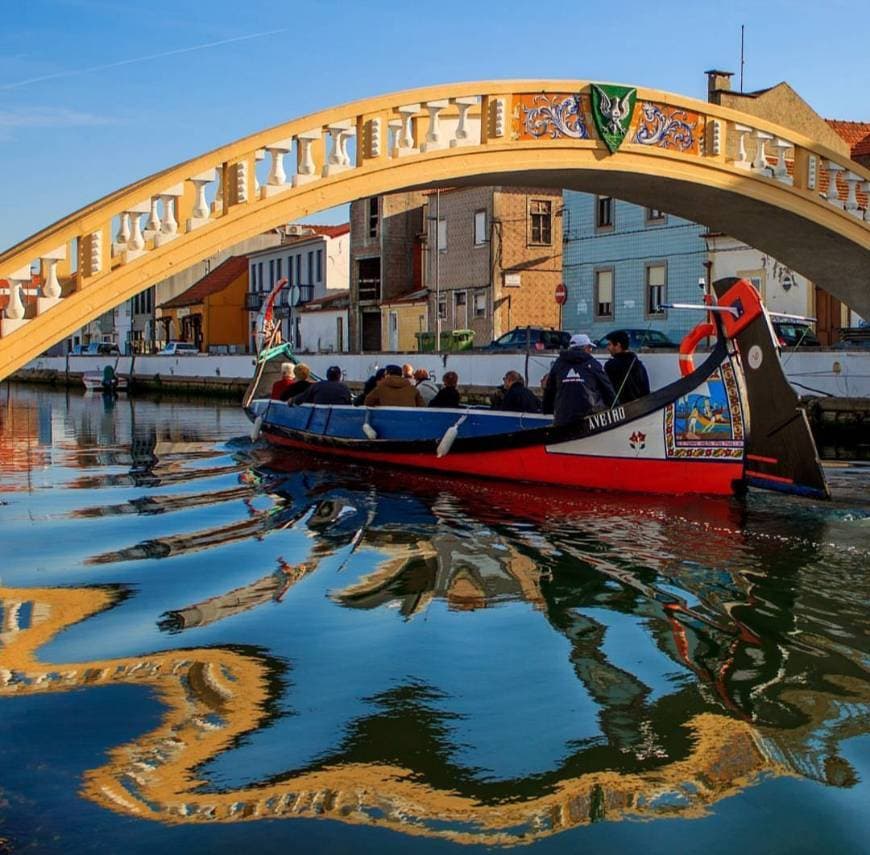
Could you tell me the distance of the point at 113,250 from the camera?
12.7 meters

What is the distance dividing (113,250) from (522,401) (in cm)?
596

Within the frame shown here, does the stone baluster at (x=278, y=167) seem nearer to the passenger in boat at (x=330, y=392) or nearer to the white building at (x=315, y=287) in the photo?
the passenger in boat at (x=330, y=392)

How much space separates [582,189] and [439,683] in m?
12.4

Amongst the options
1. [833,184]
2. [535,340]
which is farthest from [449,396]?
[535,340]

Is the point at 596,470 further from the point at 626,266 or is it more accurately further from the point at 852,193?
the point at 626,266

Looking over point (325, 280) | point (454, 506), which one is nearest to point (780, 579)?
point (454, 506)

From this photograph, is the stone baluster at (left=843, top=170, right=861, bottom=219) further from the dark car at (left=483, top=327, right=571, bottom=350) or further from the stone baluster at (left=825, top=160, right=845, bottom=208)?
the dark car at (left=483, top=327, right=571, bottom=350)

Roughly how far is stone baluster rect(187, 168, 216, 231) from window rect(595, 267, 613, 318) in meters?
28.1

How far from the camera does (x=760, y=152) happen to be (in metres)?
16.8

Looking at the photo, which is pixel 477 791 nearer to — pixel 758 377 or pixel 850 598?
pixel 850 598

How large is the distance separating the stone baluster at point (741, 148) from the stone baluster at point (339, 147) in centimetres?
576

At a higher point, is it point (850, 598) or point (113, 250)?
point (113, 250)

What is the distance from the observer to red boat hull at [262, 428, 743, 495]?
1369 cm

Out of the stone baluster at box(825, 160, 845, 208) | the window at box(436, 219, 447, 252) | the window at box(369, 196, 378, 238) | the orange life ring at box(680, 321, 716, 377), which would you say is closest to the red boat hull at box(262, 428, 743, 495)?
the orange life ring at box(680, 321, 716, 377)
